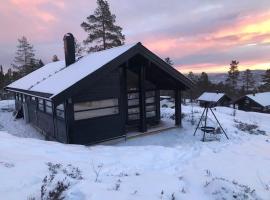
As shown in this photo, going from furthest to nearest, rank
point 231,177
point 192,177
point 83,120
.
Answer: point 83,120 < point 231,177 < point 192,177

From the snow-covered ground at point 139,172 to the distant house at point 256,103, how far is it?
4392cm

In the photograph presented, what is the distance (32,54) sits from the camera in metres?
59.0

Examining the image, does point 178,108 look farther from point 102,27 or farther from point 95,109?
point 102,27

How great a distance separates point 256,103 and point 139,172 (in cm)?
5184

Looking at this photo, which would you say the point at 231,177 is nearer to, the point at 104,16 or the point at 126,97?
the point at 126,97

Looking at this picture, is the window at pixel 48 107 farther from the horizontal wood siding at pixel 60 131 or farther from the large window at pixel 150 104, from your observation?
the large window at pixel 150 104

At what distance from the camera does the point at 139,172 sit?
24.8ft

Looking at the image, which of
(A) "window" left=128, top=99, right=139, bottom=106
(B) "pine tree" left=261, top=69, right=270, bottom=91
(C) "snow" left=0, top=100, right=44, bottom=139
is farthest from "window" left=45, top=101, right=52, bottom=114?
(B) "pine tree" left=261, top=69, right=270, bottom=91

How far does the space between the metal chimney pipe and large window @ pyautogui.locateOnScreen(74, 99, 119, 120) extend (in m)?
5.35

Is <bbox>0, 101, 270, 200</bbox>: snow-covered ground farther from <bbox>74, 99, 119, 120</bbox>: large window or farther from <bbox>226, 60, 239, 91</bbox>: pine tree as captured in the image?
<bbox>226, 60, 239, 91</bbox>: pine tree

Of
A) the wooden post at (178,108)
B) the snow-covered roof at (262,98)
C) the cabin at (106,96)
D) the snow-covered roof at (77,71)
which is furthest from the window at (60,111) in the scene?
the snow-covered roof at (262,98)

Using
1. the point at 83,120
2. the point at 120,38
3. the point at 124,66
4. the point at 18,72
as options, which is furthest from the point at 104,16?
the point at 18,72

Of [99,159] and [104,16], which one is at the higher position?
[104,16]

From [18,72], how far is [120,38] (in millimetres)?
30723
